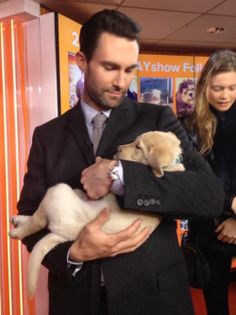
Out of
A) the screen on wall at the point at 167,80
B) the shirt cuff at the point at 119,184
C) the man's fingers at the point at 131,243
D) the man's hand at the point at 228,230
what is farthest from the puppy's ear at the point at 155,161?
the screen on wall at the point at 167,80

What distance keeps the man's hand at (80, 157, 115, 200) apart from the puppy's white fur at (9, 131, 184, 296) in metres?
0.11

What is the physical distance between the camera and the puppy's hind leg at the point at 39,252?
161 centimetres

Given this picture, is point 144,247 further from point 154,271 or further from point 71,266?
point 71,266

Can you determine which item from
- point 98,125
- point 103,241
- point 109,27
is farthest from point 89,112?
point 103,241

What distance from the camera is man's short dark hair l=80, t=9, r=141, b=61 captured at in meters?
1.65

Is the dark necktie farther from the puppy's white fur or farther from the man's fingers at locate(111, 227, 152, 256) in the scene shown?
the man's fingers at locate(111, 227, 152, 256)

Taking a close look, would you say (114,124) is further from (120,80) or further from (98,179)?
(98,179)

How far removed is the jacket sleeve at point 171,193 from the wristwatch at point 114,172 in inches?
1.2

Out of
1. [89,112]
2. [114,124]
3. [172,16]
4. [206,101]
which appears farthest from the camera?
[172,16]

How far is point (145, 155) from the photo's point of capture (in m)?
1.63

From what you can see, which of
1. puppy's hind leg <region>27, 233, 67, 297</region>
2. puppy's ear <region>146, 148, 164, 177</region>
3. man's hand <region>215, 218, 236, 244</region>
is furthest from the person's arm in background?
puppy's hind leg <region>27, 233, 67, 297</region>

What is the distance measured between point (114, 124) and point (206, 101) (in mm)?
1065

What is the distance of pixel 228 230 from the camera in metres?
2.29

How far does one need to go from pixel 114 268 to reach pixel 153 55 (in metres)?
4.35
